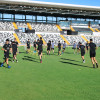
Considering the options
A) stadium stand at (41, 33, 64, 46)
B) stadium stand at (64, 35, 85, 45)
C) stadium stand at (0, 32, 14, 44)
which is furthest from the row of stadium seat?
stadium stand at (64, 35, 85, 45)

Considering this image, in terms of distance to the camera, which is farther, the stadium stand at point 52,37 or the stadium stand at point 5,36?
the stadium stand at point 52,37

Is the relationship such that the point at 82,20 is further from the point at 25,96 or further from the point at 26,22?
the point at 25,96

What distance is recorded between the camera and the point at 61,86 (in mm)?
7129

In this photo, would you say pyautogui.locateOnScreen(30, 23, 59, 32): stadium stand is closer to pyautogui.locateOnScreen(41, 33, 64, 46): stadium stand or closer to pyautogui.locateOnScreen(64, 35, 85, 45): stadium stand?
pyautogui.locateOnScreen(41, 33, 64, 46): stadium stand

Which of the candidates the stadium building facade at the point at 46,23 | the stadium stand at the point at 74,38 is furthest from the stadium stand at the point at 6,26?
the stadium stand at the point at 74,38

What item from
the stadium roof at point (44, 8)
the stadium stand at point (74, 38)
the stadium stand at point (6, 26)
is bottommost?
the stadium stand at point (74, 38)

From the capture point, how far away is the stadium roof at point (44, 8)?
46.2 m

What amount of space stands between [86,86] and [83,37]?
4406 centimetres

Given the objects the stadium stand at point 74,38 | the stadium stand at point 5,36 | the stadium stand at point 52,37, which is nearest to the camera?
the stadium stand at point 5,36

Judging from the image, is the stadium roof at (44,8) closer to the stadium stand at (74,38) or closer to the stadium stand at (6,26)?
the stadium stand at (6,26)

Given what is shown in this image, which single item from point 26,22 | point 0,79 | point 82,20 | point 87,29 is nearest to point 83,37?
point 87,29

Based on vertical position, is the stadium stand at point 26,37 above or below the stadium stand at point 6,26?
below

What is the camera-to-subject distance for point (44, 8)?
4956cm

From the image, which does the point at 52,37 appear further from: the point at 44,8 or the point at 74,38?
the point at 44,8
